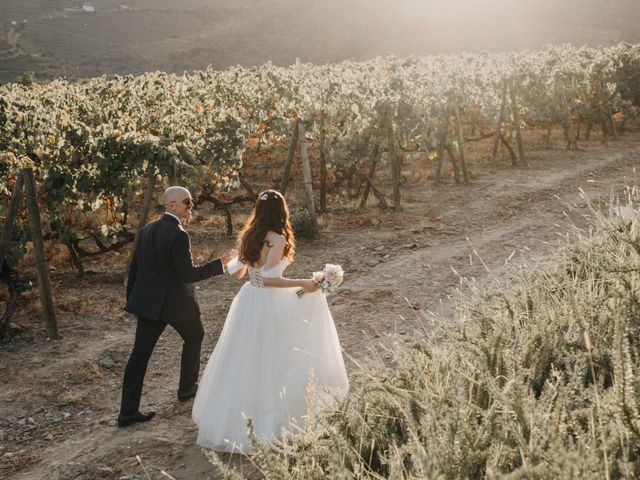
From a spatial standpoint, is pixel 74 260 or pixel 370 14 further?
pixel 370 14

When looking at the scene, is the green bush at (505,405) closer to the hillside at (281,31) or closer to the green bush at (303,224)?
the green bush at (303,224)

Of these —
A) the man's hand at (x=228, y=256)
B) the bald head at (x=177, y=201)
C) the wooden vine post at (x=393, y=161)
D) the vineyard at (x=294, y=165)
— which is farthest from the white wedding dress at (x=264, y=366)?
the wooden vine post at (x=393, y=161)

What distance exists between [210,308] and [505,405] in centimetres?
650

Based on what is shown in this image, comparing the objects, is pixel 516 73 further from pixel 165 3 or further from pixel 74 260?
pixel 165 3

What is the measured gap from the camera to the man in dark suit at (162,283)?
528 cm

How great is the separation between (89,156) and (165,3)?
10503 cm

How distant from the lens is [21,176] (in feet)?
24.2

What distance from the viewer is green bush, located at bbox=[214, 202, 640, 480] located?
2219mm

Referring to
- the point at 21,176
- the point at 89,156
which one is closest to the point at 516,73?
the point at 89,156

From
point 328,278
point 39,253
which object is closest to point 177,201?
point 328,278

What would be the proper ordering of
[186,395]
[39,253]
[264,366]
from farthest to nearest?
1. [39,253]
2. [186,395]
3. [264,366]

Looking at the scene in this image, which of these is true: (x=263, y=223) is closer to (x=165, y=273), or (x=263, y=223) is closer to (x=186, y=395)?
(x=165, y=273)

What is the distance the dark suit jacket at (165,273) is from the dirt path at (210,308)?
41.3 inches

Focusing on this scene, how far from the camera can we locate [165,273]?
5398 millimetres
